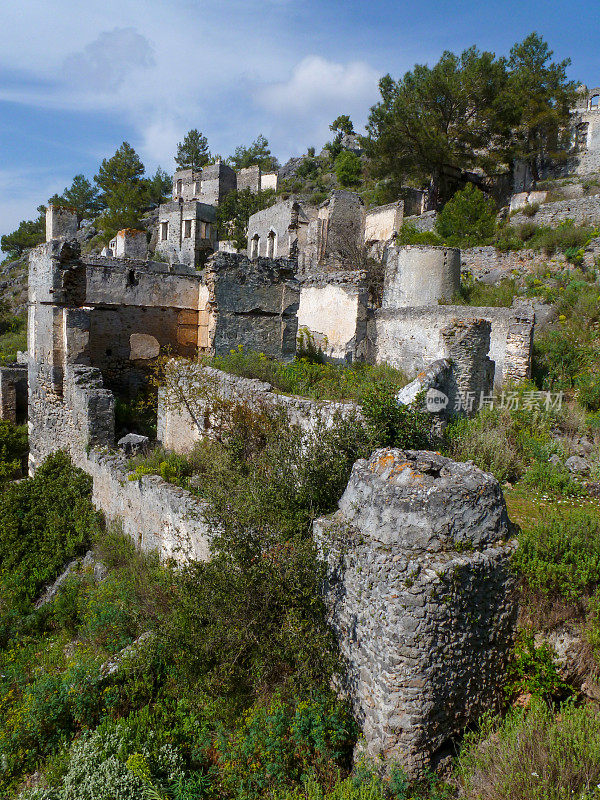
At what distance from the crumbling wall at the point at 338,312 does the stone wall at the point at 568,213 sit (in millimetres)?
9187

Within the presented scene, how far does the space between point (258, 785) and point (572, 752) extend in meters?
1.98

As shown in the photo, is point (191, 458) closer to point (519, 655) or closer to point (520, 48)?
point (519, 655)

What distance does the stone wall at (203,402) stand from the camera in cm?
591

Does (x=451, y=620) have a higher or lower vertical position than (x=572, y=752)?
higher

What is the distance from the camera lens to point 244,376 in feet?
25.5

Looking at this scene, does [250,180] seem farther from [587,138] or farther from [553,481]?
[553,481]

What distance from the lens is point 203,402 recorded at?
25.2 feet

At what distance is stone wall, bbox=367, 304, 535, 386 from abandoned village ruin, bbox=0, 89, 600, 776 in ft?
0.14

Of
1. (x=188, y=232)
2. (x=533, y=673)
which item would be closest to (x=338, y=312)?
(x=533, y=673)

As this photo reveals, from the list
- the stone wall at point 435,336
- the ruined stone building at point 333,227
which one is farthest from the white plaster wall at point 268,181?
the stone wall at point 435,336

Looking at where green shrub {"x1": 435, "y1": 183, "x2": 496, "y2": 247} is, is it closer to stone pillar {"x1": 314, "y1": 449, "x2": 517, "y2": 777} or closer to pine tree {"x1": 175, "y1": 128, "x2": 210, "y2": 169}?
stone pillar {"x1": 314, "y1": 449, "x2": 517, "y2": 777}

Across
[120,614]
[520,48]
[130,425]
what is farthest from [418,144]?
[120,614]

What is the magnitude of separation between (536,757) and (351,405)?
3.46 meters

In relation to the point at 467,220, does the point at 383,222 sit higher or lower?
higher
